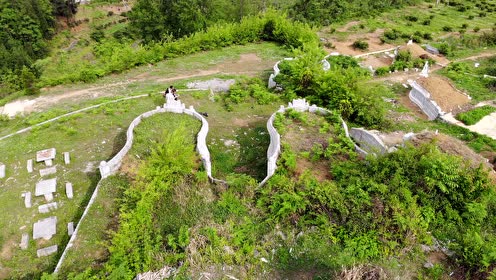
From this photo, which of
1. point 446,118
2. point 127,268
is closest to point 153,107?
point 127,268

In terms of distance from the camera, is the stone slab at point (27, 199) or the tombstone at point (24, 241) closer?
the tombstone at point (24, 241)

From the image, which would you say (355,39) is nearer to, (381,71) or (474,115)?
A: (381,71)

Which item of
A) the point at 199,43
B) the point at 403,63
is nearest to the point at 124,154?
the point at 199,43

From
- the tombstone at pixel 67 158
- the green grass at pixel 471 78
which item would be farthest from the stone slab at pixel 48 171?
the green grass at pixel 471 78

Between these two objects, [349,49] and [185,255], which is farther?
[349,49]

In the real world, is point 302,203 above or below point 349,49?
above

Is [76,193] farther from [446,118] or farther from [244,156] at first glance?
[446,118]

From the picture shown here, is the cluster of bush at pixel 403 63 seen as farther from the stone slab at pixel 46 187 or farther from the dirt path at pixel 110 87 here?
the stone slab at pixel 46 187
